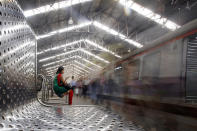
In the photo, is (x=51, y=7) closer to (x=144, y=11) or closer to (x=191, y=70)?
(x=144, y=11)

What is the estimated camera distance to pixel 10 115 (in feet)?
3.30

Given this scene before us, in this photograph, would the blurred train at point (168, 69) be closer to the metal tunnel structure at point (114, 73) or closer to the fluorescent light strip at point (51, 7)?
the metal tunnel structure at point (114, 73)

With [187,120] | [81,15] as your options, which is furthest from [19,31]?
[81,15]

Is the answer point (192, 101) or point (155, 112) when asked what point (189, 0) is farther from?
point (192, 101)

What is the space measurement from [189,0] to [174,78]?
30.5 feet

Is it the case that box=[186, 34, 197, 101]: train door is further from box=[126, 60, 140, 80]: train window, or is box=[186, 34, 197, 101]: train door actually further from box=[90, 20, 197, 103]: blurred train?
box=[126, 60, 140, 80]: train window

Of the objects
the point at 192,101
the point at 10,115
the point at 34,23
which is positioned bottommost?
the point at 192,101

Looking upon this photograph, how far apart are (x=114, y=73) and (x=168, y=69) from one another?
15.5 ft

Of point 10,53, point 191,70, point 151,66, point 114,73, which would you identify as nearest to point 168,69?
point 191,70

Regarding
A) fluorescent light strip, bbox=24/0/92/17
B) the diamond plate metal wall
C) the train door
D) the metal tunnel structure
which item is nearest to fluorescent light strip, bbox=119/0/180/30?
the metal tunnel structure

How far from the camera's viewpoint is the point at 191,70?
335 cm

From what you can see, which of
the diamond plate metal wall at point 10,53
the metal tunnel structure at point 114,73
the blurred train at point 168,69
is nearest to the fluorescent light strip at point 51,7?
the metal tunnel structure at point 114,73

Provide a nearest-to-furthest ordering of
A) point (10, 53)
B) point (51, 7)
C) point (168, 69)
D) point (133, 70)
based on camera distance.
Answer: point (10, 53) < point (168, 69) < point (133, 70) < point (51, 7)

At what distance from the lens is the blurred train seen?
3375 mm
